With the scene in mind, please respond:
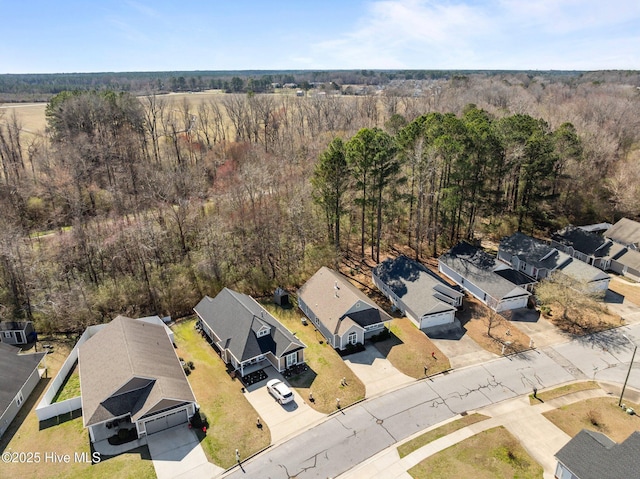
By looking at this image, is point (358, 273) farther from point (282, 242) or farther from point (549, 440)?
point (549, 440)

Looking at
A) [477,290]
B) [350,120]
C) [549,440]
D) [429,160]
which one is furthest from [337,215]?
[350,120]

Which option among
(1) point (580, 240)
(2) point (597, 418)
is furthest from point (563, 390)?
(1) point (580, 240)

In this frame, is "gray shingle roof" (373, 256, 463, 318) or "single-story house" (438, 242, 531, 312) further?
"single-story house" (438, 242, 531, 312)

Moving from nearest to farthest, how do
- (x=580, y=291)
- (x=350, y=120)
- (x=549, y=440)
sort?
(x=549, y=440) → (x=580, y=291) → (x=350, y=120)

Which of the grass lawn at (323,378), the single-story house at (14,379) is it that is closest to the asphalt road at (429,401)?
the grass lawn at (323,378)

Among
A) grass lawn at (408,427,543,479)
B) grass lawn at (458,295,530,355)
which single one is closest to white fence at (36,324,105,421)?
grass lawn at (408,427,543,479)

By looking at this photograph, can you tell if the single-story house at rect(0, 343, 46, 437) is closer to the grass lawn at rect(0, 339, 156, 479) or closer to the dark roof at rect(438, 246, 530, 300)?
the grass lawn at rect(0, 339, 156, 479)
